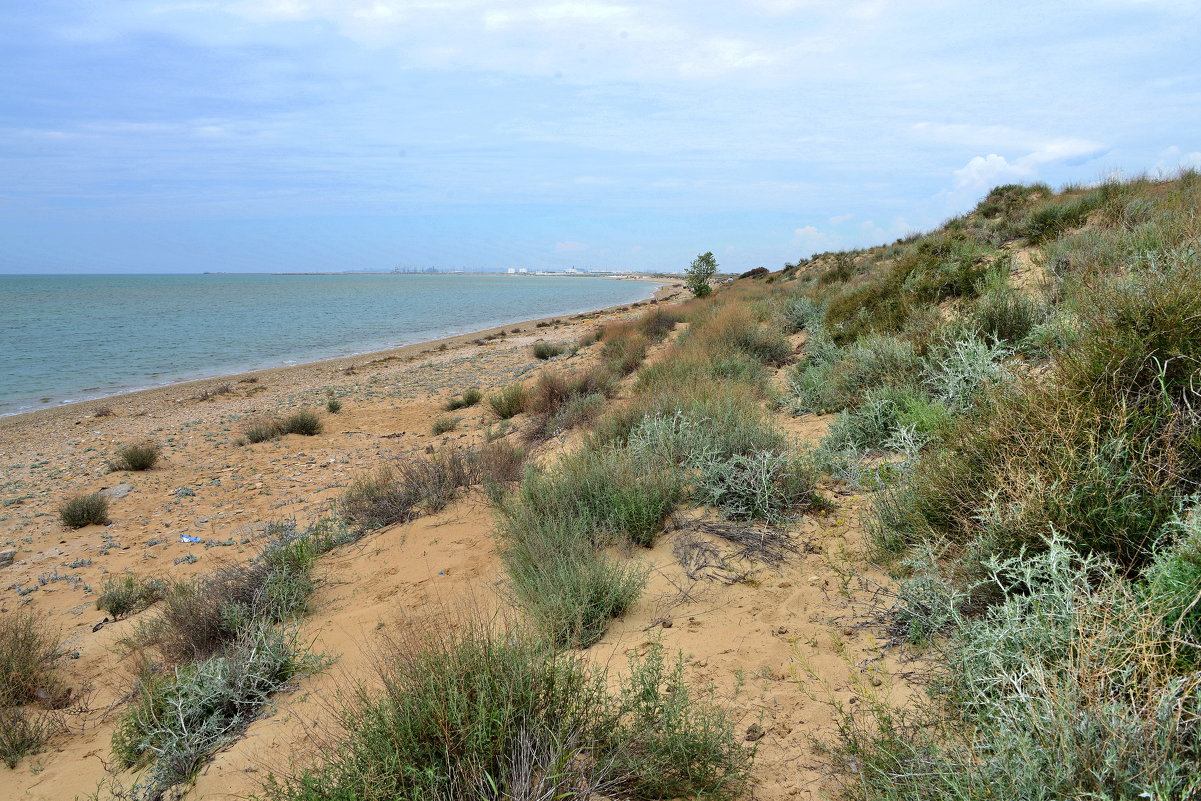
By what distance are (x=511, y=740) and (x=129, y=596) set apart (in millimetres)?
4588

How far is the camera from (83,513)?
714 centimetres

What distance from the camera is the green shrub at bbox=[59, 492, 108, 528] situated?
7.10 meters

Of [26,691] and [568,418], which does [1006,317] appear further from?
[26,691]

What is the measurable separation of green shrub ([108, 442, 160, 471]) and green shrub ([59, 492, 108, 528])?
1.99 metres

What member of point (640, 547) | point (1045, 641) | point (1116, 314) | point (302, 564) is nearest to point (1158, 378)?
point (1116, 314)

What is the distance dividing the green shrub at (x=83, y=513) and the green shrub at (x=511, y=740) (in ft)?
Answer: 22.8

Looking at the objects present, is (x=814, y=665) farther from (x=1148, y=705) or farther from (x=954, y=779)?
(x=1148, y=705)

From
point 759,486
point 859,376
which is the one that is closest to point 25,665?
point 759,486

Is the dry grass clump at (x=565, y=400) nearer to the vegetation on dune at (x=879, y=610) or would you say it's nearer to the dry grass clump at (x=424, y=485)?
the dry grass clump at (x=424, y=485)

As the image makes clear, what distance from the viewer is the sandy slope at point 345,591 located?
2695 millimetres

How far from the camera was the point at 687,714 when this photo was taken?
223 centimetres

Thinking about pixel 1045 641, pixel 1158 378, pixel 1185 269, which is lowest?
pixel 1045 641

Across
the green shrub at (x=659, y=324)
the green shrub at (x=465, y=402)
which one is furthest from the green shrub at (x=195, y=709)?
the green shrub at (x=659, y=324)

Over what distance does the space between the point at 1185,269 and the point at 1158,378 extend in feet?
2.28
